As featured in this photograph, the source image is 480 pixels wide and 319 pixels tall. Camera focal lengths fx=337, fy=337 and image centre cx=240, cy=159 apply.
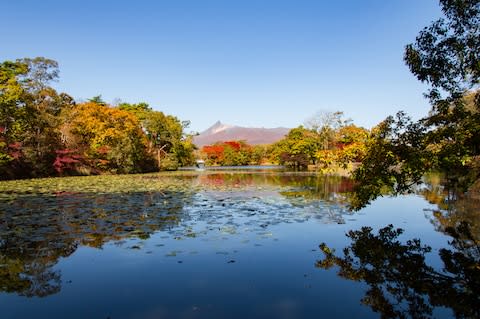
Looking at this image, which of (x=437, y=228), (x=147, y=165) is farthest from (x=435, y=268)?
(x=147, y=165)

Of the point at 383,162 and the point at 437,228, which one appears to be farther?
the point at 437,228

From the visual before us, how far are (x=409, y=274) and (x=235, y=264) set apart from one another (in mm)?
3501

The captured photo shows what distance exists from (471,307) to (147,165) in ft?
165

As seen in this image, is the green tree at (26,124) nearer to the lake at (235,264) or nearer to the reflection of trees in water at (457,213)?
the lake at (235,264)

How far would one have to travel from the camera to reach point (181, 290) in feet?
19.3

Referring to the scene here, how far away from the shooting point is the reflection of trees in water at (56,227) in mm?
6508

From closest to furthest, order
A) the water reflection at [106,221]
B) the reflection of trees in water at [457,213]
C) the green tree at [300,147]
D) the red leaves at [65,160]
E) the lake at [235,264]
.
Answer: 1. the lake at [235,264]
2. the water reflection at [106,221]
3. the reflection of trees in water at [457,213]
4. the red leaves at [65,160]
5. the green tree at [300,147]

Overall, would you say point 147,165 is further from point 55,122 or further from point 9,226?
point 9,226

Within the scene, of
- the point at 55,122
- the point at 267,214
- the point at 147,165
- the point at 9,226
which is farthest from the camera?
the point at 147,165

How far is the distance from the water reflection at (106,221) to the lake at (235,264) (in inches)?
1.9

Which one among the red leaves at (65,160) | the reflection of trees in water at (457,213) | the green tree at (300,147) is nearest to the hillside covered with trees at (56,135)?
the red leaves at (65,160)

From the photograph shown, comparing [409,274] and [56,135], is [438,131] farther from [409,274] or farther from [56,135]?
[56,135]

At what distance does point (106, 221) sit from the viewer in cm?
1148

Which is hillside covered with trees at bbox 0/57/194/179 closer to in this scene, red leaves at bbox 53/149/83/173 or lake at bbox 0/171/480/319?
red leaves at bbox 53/149/83/173
